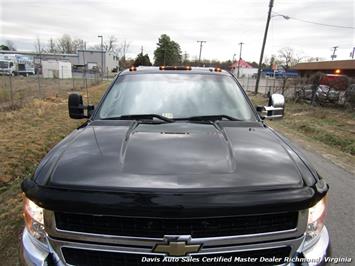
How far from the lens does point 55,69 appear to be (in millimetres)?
60469

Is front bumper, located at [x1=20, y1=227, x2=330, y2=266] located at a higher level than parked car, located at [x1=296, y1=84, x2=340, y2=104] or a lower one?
higher

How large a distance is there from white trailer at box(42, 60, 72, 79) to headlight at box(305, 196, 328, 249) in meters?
58.0

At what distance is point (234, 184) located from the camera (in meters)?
1.94

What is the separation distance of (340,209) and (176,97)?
295 cm

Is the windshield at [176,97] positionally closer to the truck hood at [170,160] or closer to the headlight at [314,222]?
the truck hood at [170,160]

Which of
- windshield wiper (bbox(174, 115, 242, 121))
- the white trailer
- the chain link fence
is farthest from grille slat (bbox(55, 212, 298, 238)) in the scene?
the white trailer

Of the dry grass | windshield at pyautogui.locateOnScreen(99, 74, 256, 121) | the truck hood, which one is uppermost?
windshield at pyautogui.locateOnScreen(99, 74, 256, 121)

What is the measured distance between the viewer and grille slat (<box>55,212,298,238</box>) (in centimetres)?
185

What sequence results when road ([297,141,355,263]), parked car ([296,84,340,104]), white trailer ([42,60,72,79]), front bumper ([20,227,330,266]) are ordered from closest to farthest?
front bumper ([20,227,330,266]) < road ([297,141,355,263]) < parked car ([296,84,340,104]) < white trailer ([42,60,72,79])

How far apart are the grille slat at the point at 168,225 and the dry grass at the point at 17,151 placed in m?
1.92

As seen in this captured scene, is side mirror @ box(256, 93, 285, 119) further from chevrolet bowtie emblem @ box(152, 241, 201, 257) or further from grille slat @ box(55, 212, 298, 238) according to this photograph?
chevrolet bowtie emblem @ box(152, 241, 201, 257)

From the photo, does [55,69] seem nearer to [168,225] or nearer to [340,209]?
[340,209]

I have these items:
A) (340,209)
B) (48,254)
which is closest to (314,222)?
(48,254)

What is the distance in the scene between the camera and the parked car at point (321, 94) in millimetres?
19562
